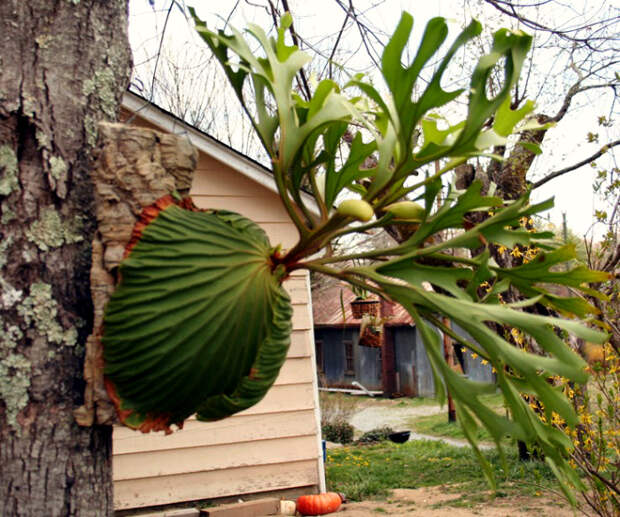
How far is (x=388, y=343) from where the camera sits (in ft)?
58.1

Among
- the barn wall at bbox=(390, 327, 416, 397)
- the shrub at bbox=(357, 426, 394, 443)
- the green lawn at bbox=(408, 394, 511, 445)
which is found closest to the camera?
the shrub at bbox=(357, 426, 394, 443)

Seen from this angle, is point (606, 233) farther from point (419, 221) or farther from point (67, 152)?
point (67, 152)

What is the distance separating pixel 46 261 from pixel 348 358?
61.2 feet

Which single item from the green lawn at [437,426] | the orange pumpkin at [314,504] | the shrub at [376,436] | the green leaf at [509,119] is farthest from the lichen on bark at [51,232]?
the shrub at [376,436]

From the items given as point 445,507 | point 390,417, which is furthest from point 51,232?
point 390,417

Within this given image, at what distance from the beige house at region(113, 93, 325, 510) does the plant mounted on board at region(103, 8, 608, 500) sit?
3.40 meters

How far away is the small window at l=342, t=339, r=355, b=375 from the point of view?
62.6 ft

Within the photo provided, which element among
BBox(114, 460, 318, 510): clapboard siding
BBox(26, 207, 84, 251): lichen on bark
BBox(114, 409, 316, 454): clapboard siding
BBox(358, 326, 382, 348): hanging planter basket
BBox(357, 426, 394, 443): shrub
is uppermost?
BBox(26, 207, 84, 251): lichen on bark

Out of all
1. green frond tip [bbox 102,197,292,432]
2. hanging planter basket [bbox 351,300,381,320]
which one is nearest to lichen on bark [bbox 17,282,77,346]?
green frond tip [bbox 102,197,292,432]

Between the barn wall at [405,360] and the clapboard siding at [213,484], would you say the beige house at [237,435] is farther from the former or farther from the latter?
the barn wall at [405,360]

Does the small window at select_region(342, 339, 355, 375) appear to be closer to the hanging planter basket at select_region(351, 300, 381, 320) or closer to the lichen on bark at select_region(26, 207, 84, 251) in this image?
the hanging planter basket at select_region(351, 300, 381, 320)

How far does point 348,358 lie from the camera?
19.2m

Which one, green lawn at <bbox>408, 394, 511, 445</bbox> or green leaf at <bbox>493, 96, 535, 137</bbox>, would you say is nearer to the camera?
green leaf at <bbox>493, 96, 535, 137</bbox>

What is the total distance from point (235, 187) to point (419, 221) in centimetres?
367
